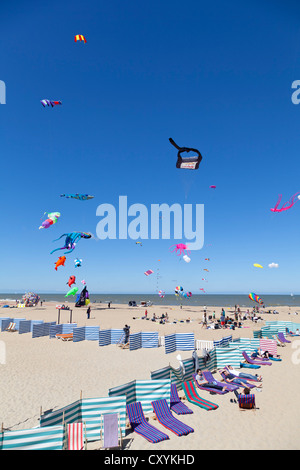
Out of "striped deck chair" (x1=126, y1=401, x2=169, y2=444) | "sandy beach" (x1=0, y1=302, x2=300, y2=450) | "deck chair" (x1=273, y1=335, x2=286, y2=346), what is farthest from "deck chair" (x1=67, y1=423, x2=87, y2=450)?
"deck chair" (x1=273, y1=335, x2=286, y2=346)

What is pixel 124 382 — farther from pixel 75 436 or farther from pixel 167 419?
pixel 75 436

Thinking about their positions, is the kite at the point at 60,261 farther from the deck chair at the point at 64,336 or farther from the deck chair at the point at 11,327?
the deck chair at the point at 64,336

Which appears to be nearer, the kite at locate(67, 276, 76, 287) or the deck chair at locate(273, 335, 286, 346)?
the deck chair at locate(273, 335, 286, 346)

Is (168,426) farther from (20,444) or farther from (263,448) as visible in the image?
(20,444)

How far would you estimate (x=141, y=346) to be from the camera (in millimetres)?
19375

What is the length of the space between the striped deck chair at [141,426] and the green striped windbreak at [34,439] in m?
2.57

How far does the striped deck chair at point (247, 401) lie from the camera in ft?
31.0

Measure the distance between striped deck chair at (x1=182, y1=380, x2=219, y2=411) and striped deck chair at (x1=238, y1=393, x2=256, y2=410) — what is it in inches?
35.4

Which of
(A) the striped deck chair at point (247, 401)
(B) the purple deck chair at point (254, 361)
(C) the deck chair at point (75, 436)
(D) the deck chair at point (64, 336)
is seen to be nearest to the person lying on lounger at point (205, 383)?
(A) the striped deck chair at point (247, 401)

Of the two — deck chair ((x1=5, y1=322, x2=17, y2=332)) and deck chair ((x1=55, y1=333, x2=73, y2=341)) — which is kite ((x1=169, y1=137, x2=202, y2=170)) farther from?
deck chair ((x1=5, y1=322, x2=17, y2=332))

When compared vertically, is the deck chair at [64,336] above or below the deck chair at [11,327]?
below

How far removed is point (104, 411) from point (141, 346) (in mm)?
12205

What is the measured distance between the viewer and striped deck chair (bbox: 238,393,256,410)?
945 centimetres
